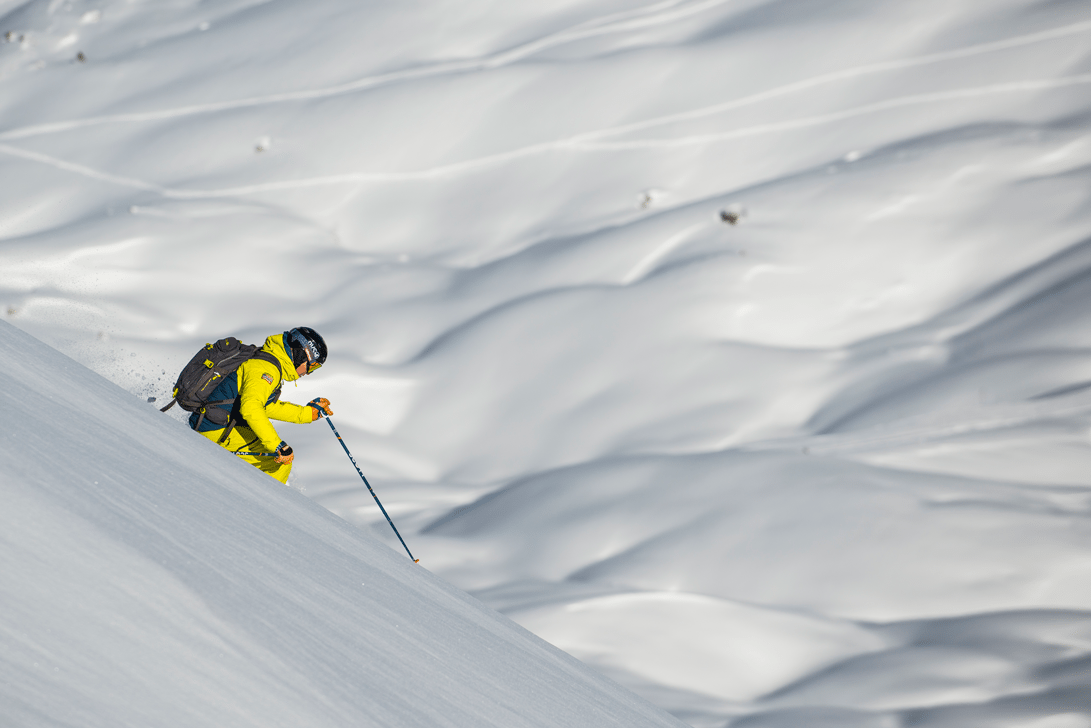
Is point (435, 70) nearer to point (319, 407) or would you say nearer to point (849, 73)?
point (849, 73)

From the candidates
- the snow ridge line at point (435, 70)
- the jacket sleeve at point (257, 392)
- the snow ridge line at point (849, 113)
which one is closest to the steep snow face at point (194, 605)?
the jacket sleeve at point (257, 392)

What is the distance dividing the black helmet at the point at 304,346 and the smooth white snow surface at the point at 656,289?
1121mm

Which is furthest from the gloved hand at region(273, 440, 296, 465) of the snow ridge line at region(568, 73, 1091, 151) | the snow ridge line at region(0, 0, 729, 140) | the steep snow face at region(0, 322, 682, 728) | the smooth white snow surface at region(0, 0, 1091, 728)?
the snow ridge line at region(0, 0, 729, 140)

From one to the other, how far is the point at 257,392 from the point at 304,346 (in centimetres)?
31

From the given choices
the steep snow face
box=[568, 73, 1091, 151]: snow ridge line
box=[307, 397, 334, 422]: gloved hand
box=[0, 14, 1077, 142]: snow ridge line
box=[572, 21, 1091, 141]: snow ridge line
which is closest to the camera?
the steep snow face

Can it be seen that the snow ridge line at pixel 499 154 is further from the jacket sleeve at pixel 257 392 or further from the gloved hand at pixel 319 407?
the jacket sleeve at pixel 257 392

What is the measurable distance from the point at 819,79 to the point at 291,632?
6.99m

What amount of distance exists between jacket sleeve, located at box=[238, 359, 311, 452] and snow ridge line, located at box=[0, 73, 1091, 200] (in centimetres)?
417

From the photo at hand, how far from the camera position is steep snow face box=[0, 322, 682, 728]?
3.65 feet

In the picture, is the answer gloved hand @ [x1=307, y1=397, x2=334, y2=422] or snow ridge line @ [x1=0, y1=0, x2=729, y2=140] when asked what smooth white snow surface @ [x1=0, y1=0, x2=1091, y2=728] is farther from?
gloved hand @ [x1=307, y1=397, x2=334, y2=422]

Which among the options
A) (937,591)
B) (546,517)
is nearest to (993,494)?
(937,591)

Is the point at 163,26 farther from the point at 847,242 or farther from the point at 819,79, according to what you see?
the point at 847,242

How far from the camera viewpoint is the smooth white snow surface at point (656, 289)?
368 centimetres

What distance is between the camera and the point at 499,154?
7684 millimetres
